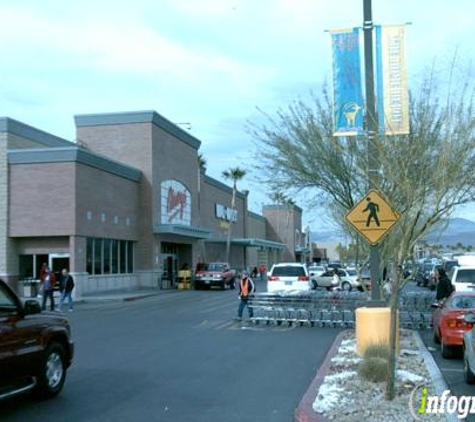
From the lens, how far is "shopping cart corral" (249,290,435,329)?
18.1 metres

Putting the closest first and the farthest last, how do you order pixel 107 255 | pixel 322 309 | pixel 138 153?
pixel 322 309 → pixel 107 255 → pixel 138 153

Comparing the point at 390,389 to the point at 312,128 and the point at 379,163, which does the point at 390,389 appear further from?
the point at 312,128

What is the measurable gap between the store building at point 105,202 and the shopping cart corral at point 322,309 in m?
14.8

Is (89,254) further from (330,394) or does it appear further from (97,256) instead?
(330,394)

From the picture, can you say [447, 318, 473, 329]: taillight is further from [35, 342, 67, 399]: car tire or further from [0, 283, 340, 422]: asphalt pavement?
[35, 342, 67, 399]: car tire

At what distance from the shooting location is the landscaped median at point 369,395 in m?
7.22

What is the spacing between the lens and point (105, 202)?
35.7m

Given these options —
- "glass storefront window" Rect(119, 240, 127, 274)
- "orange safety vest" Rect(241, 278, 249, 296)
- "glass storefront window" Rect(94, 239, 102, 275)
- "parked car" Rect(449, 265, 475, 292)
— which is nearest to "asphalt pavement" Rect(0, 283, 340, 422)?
"orange safety vest" Rect(241, 278, 249, 296)

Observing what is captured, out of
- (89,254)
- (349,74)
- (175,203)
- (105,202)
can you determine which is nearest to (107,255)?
(89,254)

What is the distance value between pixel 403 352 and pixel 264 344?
11.7 ft

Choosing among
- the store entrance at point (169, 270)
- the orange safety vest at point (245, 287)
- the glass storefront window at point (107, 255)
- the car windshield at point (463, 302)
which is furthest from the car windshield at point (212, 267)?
the car windshield at point (463, 302)

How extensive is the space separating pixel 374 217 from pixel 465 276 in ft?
43.3

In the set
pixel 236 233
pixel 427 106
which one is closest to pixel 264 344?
pixel 427 106

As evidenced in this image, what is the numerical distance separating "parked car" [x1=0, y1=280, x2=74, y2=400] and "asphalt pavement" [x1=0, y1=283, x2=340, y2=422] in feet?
1.00
